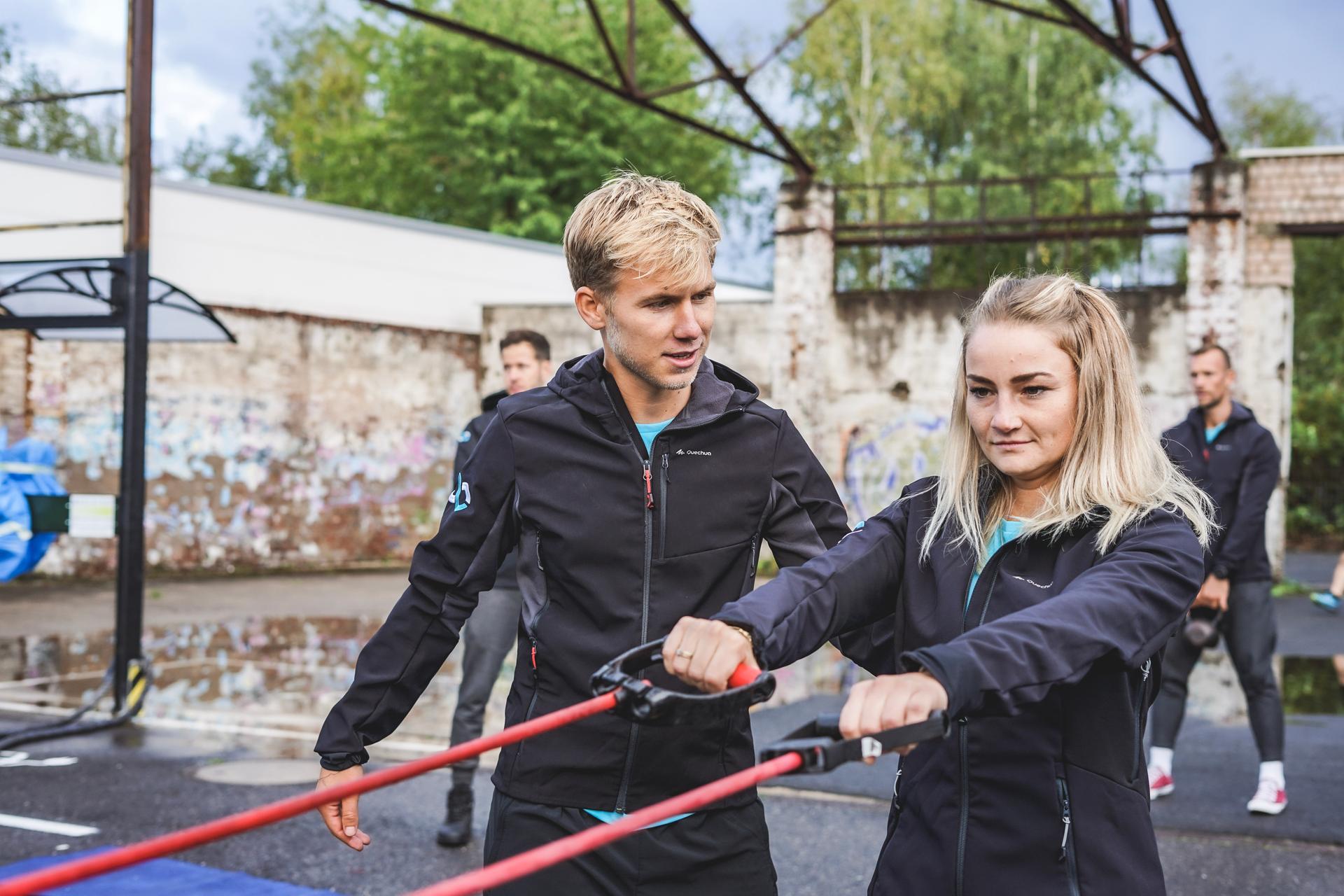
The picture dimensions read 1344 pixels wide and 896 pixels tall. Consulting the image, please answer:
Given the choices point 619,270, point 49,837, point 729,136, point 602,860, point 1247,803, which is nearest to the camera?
point 602,860

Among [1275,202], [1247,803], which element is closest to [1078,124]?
[1275,202]

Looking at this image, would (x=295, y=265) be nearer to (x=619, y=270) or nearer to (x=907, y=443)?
(x=907, y=443)

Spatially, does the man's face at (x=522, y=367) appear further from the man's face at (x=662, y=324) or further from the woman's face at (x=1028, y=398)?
the woman's face at (x=1028, y=398)

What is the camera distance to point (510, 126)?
3112 centimetres

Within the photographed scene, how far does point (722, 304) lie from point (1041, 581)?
15.7 meters

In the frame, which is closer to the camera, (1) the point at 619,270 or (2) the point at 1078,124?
(1) the point at 619,270

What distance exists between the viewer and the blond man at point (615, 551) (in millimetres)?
2529

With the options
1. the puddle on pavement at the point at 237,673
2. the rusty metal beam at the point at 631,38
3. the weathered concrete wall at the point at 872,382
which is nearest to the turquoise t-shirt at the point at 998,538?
the puddle on pavement at the point at 237,673

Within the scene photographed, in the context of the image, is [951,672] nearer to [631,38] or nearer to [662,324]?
[662,324]

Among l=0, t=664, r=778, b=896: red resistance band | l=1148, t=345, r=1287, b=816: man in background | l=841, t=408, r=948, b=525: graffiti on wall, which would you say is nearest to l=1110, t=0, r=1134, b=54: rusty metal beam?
l=841, t=408, r=948, b=525: graffiti on wall

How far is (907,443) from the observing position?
17.0 meters

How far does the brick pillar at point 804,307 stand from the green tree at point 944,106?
50.7 feet

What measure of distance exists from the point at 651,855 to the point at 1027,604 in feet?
2.95

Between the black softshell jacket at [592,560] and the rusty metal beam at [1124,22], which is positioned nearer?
the black softshell jacket at [592,560]
